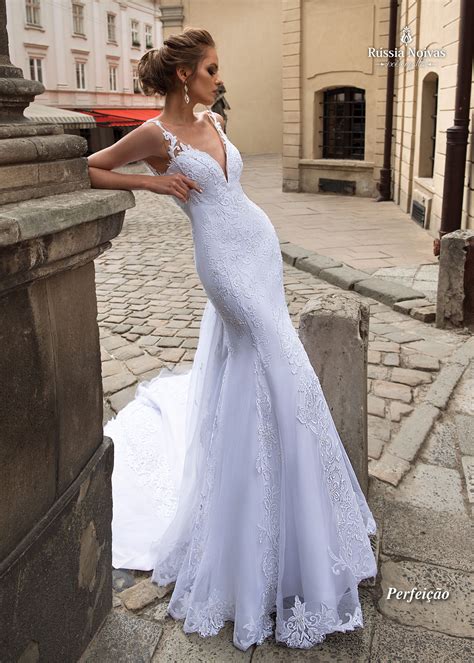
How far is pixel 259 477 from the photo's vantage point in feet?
8.08

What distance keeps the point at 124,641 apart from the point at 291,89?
14494 millimetres

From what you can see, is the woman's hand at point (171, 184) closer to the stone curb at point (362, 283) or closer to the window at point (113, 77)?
the stone curb at point (362, 283)

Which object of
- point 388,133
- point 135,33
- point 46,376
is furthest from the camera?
point 135,33

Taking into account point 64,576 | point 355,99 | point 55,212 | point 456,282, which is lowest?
point 64,576

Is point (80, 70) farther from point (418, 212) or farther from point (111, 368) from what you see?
point (111, 368)

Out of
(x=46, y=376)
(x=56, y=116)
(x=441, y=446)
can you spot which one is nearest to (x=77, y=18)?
(x=56, y=116)

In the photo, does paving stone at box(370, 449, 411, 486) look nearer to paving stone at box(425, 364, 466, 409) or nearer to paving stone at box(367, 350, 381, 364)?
paving stone at box(425, 364, 466, 409)

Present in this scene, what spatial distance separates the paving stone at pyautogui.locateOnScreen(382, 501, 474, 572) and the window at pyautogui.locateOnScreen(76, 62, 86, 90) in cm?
2876

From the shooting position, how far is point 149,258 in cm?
916

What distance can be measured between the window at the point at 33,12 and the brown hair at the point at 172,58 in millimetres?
26401

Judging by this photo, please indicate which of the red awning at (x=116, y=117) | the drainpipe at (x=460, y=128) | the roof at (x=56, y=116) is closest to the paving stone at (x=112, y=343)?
the drainpipe at (x=460, y=128)

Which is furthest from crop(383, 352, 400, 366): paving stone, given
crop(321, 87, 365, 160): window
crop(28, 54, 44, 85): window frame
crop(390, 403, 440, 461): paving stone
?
crop(28, 54, 44, 85): window frame

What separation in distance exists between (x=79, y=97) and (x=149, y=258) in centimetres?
2209

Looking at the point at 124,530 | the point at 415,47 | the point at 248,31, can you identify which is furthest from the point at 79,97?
the point at 124,530
